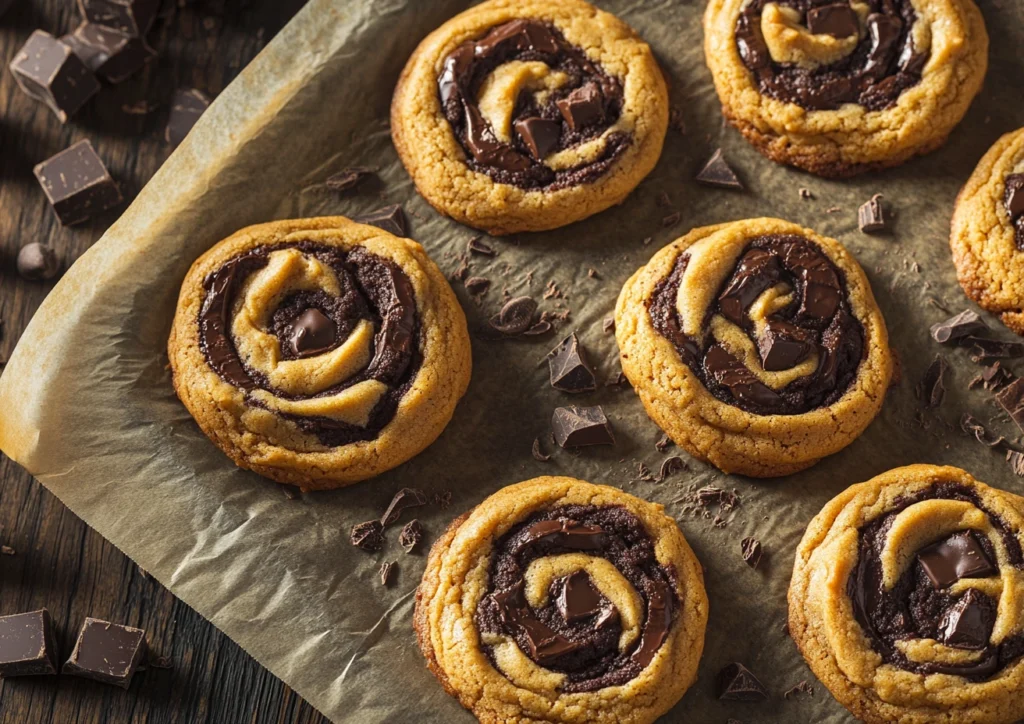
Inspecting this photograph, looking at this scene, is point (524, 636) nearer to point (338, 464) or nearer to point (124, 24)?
point (338, 464)

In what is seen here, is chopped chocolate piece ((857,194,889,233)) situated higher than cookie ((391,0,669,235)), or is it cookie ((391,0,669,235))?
cookie ((391,0,669,235))

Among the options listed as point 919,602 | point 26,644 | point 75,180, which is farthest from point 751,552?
point 75,180

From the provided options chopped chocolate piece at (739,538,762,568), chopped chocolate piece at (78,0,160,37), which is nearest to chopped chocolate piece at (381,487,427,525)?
chopped chocolate piece at (739,538,762,568)

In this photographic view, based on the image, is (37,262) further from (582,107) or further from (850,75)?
(850,75)

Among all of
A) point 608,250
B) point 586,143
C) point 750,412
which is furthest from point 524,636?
point 586,143

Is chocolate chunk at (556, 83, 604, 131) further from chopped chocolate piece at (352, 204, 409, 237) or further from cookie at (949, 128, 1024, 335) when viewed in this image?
cookie at (949, 128, 1024, 335)
